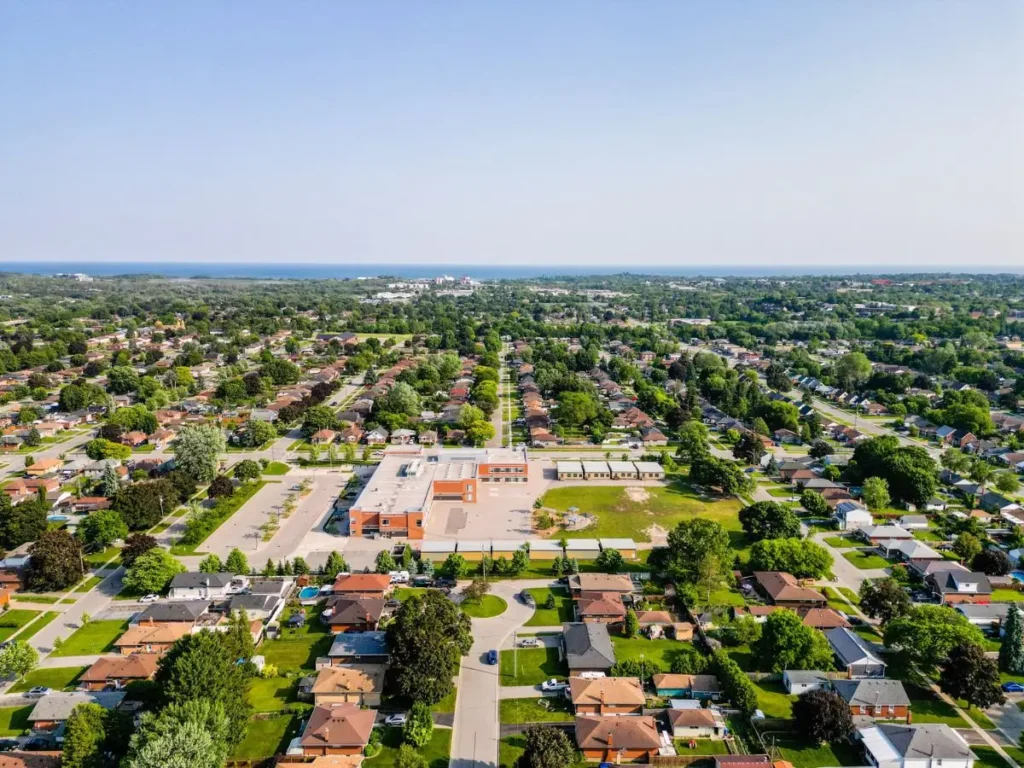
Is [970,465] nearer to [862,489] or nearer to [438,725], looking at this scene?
[862,489]

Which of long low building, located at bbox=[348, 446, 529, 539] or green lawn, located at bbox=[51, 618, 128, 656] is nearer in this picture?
green lawn, located at bbox=[51, 618, 128, 656]

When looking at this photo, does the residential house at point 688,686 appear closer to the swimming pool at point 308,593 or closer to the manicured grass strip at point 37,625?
the swimming pool at point 308,593

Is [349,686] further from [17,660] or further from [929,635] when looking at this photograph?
[929,635]

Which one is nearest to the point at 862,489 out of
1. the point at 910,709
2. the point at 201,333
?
the point at 910,709

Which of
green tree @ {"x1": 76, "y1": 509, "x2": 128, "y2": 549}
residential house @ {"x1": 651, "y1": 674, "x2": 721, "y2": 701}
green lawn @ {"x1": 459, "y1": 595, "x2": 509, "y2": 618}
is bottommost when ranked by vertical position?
green lawn @ {"x1": 459, "y1": 595, "x2": 509, "y2": 618}

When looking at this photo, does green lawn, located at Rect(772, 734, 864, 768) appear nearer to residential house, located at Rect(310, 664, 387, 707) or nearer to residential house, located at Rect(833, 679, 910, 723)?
residential house, located at Rect(833, 679, 910, 723)

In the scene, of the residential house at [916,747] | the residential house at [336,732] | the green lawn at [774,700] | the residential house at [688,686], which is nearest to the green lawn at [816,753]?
the residential house at [916,747]

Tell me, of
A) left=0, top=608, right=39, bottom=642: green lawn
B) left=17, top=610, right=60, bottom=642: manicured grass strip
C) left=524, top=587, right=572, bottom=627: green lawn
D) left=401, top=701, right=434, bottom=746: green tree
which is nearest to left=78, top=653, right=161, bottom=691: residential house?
left=17, top=610, right=60, bottom=642: manicured grass strip
